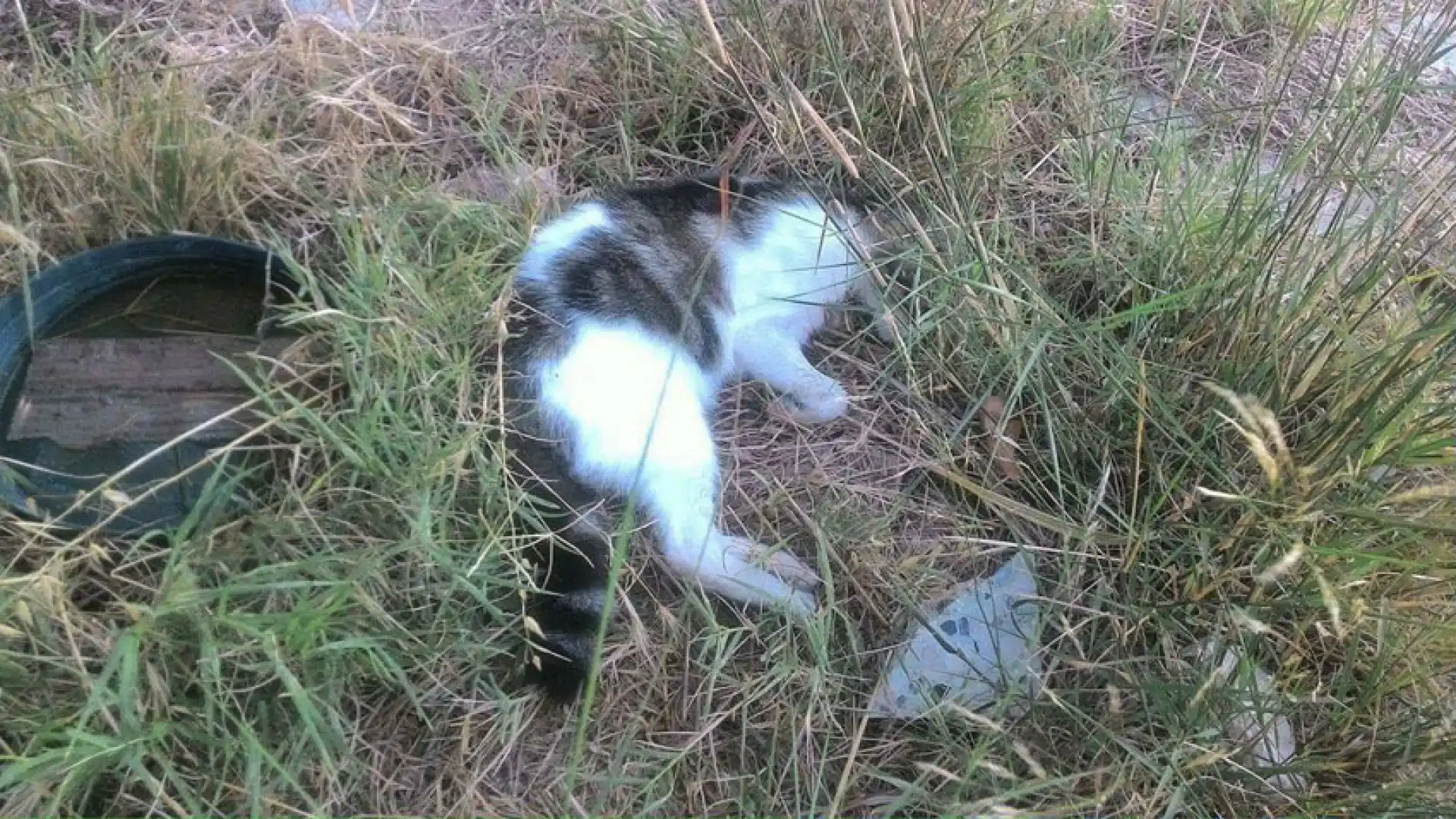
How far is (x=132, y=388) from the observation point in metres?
1.57

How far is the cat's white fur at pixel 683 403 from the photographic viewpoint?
151cm

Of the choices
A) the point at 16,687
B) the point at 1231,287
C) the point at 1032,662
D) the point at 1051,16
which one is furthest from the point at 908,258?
the point at 16,687

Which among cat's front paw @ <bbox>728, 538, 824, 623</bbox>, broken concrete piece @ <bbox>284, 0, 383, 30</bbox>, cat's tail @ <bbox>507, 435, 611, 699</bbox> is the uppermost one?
broken concrete piece @ <bbox>284, 0, 383, 30</bbox>

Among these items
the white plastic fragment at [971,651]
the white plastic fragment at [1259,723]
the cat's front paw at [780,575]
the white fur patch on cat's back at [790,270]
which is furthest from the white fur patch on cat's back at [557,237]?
the white plastic fragment at [1259,723]

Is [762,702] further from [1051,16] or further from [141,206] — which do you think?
[1051,16]

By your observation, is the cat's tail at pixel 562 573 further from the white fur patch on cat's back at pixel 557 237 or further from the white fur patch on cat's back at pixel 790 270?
the white fur patch on cat's back at pixel 790 270

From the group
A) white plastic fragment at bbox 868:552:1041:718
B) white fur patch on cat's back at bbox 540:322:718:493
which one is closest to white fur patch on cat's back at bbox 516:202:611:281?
white fur patch on cat's back at bbox 540:322:718:493

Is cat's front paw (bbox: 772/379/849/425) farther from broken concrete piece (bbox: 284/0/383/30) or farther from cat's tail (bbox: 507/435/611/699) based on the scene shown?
broken concrete piece (bbox: 284/0/383/30)

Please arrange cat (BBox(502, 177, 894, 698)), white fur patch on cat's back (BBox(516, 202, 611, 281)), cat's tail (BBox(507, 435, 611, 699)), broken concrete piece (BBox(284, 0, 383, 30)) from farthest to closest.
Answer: broken concrete piece (BBox(284, 0, 383, 30))
white fur patch on cat's back (BBox(516, 202, 611, 281))
cat (BBox(502, 177, 894, 698))
cat's tail (BBox(507, 435, 611, 699))

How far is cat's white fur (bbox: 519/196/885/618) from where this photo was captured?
1512 mm

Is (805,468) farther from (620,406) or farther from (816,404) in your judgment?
(620,406)

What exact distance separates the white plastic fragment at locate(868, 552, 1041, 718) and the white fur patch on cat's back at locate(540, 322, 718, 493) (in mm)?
457

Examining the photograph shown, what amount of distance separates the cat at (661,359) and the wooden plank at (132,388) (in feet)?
1.48

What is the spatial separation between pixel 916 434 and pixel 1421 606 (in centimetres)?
80
